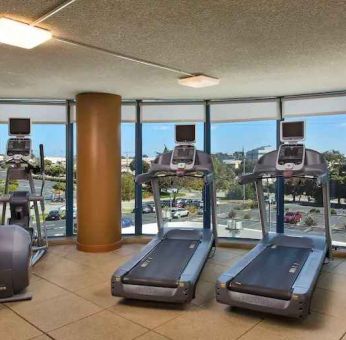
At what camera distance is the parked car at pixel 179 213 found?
271 inches

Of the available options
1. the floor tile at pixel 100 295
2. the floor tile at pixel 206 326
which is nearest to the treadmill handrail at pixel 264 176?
the floor tile at pixel 206 326

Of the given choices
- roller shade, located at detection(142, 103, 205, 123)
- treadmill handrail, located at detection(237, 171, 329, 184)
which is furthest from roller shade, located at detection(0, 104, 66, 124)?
treadmill handrail, located at detection(237, 171, 329, 184)

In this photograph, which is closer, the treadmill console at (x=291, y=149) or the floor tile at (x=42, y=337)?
the floor tile at (x=42, y=337)

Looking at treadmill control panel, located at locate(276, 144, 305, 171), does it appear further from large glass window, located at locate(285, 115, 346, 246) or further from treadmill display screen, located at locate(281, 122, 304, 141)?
large glass window, located at locate(285, 115, 346, 246)

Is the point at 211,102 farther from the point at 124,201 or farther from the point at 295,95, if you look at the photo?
the point at 124,201

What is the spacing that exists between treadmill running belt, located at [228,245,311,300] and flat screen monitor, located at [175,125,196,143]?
1.94m

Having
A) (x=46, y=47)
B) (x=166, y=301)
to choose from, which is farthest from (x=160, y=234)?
(x=46, y=47)

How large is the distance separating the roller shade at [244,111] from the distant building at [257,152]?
1.71ft

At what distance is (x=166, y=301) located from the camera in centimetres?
369

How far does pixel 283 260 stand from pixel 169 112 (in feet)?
11.1

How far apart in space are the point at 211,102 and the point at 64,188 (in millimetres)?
3126

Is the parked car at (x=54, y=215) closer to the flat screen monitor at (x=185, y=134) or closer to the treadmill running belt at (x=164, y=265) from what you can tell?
the treadmill running belt at (x=164, y=265)

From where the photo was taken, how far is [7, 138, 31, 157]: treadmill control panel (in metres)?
5.48

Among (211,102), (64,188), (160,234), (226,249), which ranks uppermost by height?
(211,102)
